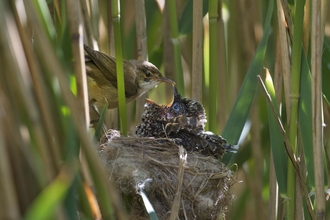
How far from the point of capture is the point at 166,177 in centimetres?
223

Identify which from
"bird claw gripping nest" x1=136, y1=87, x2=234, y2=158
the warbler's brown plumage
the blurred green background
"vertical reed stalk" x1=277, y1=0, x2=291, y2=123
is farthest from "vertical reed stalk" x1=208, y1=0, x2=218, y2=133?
the warbler's brown plumage

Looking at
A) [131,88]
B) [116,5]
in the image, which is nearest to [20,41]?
[116,5]

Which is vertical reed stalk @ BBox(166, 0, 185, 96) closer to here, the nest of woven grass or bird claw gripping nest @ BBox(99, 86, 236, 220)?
bird claw gripping nest @ BBox(99, 86, 236, 220)

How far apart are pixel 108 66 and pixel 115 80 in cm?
22

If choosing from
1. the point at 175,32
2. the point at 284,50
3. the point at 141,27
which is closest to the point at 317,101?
the point at 284,50

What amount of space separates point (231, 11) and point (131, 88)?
709 millimetres

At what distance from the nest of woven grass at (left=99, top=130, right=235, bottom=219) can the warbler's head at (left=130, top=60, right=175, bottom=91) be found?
0.58 metres

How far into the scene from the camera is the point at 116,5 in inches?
79.6

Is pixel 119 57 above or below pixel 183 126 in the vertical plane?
above

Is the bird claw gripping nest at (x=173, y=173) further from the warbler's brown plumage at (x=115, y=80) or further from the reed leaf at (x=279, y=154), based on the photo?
the warbler's brown plumage at (x=115, y=80)

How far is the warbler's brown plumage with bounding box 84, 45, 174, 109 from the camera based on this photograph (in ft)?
9.52

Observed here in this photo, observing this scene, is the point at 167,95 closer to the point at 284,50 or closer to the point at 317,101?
the point at 284,50

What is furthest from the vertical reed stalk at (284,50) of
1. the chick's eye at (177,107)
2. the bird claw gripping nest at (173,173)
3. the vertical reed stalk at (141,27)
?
the chick's eye at (177,107)

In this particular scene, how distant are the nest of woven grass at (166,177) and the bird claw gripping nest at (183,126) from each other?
111 mm
